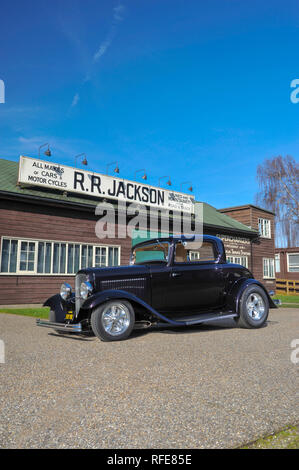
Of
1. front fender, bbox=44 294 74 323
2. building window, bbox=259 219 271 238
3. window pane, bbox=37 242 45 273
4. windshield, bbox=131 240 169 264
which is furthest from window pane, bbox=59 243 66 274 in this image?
building window, bbox=259 219 271 238

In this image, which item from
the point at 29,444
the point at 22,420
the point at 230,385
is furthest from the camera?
the point at 230,385

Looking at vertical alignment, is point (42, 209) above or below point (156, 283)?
above

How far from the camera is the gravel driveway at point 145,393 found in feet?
7.37

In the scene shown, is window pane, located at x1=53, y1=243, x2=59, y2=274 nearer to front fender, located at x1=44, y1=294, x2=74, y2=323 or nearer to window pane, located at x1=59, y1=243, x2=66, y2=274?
window pane, located at x1=59, y1=243, x2=66, y2=274

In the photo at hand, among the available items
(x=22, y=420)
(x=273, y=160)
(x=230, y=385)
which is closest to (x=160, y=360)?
(x=230, y=385)

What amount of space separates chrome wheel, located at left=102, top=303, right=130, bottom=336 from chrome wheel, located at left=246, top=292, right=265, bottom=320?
2559 mm

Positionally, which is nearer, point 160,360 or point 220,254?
point 160,360

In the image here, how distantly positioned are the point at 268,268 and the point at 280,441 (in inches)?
923

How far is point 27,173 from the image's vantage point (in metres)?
13.4

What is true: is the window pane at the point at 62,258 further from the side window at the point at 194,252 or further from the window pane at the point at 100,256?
the side window at the point at 194,252

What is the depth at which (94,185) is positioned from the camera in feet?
50.5

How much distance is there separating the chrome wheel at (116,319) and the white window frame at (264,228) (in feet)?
67.1

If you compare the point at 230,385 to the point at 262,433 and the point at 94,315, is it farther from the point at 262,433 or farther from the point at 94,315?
the point at 94,315

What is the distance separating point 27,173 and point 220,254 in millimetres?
8905
